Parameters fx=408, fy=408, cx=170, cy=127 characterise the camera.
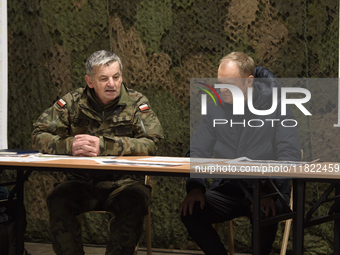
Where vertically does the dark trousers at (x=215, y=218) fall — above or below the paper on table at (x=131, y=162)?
below

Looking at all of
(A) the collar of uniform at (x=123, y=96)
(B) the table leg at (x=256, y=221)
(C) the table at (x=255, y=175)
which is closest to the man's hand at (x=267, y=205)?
(C) the table at (x=255, y=175)

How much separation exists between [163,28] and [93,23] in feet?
1.98

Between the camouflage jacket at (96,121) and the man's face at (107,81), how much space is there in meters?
0.05

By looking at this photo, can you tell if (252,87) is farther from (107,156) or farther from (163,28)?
(163,28)

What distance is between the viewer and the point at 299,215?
1.76 meters

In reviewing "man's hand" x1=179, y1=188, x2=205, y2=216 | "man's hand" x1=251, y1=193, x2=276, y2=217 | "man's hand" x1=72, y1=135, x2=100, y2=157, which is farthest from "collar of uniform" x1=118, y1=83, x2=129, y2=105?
"man's hand" x1=251, y1=193, x2=276, y2=217

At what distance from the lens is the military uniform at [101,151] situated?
2076mm

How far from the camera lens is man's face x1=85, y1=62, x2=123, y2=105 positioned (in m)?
2.43

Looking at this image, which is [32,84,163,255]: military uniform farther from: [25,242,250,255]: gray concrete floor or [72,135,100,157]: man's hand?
[25,242,250,255]: gray concrete floor

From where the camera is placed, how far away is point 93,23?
11.1ft

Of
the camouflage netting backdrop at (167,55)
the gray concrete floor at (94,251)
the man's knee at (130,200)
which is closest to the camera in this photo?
the man's knee at (130,200)

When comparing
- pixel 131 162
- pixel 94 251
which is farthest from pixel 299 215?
pixel 94 251

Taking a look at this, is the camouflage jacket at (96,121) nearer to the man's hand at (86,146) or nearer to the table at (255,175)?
the man's hand at (86,146)

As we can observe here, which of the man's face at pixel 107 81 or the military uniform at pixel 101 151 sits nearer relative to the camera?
the military uniform at pixel 101 151
